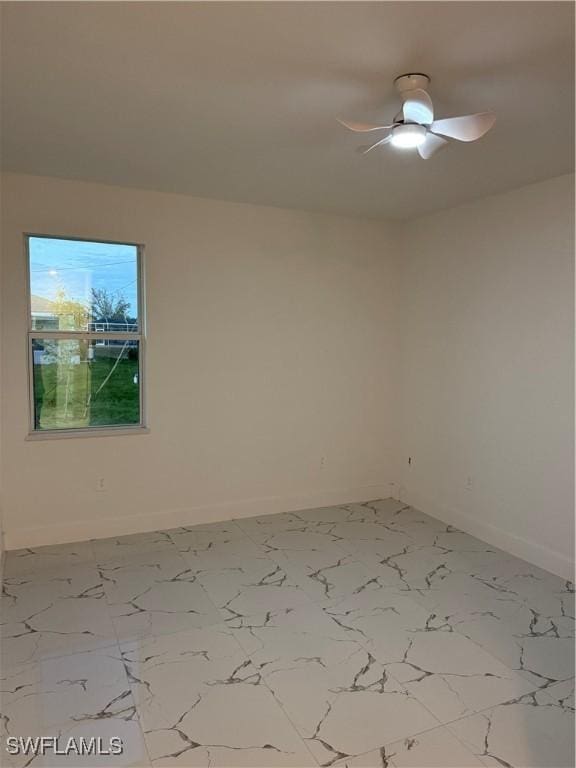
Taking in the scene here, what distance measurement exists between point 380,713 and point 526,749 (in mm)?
545

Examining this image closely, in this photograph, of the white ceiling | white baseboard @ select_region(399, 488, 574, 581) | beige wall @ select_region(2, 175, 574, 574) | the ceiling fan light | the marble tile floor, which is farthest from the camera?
beige wall @ select_region(2, 175, 574, 574)

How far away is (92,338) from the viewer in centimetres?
397

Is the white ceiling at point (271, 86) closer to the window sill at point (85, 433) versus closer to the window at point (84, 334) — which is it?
the window at point (84, 334)

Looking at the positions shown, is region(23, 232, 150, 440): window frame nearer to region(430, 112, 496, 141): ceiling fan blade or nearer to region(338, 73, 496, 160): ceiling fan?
region(338, 73, 496, 160): ceiling fan

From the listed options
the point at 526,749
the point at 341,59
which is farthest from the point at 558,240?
the point at 526,749

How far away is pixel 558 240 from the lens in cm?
351

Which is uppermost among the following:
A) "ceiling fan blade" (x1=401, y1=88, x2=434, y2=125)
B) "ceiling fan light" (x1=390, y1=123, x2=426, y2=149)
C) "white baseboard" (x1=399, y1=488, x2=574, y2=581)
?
"ceiling fan blade" (x1=401, y1=88, x2=434, y2=125)

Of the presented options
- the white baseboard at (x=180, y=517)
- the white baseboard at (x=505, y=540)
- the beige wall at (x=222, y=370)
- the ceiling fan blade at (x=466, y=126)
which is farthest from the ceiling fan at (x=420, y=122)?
the white baseboard at (x=180, y=517)

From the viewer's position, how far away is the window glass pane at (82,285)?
150 inches

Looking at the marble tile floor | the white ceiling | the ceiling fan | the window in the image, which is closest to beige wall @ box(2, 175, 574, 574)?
the window

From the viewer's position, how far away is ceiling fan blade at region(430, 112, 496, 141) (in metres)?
2.12

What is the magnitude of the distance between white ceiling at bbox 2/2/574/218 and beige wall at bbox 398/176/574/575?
1.50 ft

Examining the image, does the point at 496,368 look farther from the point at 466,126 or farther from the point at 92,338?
the point at 92,338

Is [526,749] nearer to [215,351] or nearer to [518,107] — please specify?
[518,107]
